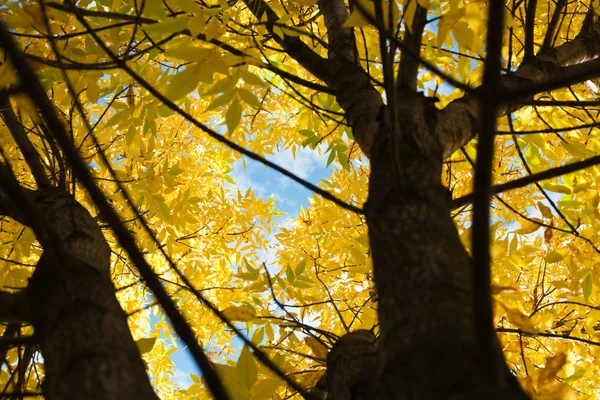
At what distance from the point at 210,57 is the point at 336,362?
70 centimetres

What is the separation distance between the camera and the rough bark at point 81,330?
0.65 m

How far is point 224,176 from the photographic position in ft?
13.7

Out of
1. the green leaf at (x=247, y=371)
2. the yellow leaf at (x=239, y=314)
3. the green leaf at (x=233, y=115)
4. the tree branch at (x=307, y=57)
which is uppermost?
the tree branch at (x=307, y=57)

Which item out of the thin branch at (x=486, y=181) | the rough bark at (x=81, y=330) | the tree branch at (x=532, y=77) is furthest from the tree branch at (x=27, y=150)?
the thin branch at (x=486, y=181)

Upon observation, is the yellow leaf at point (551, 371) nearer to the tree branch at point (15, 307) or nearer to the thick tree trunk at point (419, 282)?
the thick tree trunk at point (419, 282)

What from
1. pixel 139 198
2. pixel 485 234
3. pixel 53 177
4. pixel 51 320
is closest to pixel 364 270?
pixel 139 198

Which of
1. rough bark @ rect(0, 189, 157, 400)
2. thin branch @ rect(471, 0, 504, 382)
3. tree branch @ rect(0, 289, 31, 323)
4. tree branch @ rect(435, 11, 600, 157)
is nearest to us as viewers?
thin branch @ rect(471, 0, 504, 382)

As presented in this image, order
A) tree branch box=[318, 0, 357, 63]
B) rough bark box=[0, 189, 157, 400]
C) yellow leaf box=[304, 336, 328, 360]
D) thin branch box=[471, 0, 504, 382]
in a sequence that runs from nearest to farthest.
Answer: thin branch box=[471, 0, 504, 382]
rough bark box=[0, 189, 157, 400]
yellow leaf box=[304, 336, 328, 360]
tree branch box=[318, 0, 357, 63]

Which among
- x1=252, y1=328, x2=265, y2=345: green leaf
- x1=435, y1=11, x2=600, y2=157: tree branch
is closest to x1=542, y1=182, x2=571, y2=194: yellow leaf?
x1=435, y1=11, x2=600, y2=157: tree branch

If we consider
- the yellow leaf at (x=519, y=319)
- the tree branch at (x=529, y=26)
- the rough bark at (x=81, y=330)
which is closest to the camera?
the rough bark at (x=81, y=330)

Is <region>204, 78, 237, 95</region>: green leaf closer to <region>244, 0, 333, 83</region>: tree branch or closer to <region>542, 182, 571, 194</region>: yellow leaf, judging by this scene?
<region>244, 0, 333, 83</region>: tree branch

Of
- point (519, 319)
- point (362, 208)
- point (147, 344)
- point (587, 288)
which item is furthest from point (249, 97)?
point (587, 288)

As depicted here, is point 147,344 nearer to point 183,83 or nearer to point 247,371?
point 247,371

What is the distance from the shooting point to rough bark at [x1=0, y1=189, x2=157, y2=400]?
0.65m
